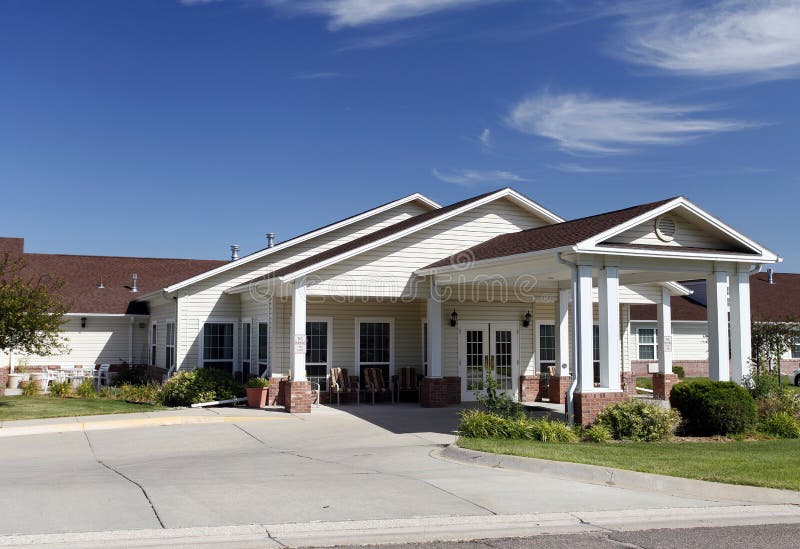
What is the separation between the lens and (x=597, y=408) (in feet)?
48.2

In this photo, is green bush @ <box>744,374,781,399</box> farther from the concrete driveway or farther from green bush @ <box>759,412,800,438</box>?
the concrete driveway

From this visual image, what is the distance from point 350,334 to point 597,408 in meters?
8.85

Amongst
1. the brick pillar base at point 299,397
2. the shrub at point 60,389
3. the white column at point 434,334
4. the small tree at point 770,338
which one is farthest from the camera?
the small tree at point 770,338

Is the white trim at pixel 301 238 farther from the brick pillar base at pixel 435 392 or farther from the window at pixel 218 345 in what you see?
the brick pillar base at pixel 435 392

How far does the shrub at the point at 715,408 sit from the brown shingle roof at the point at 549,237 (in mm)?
3496

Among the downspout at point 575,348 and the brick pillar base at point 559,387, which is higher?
the downspout at point 575,348

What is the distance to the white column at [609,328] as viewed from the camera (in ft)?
49.3

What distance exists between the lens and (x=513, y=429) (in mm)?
14281

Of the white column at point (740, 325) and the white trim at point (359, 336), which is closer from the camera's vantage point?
the white column at point (740, 325)

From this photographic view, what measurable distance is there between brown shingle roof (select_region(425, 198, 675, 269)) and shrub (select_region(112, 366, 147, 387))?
1201cm

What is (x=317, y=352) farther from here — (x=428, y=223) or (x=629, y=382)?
(x=629, y=382)

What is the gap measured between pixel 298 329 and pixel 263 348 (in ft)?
13.6

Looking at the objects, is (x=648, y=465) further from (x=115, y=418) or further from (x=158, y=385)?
(x=158, y=385)

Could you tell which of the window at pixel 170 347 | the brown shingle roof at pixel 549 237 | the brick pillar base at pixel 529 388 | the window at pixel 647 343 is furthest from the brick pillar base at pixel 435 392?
the window at pixel 647 343
